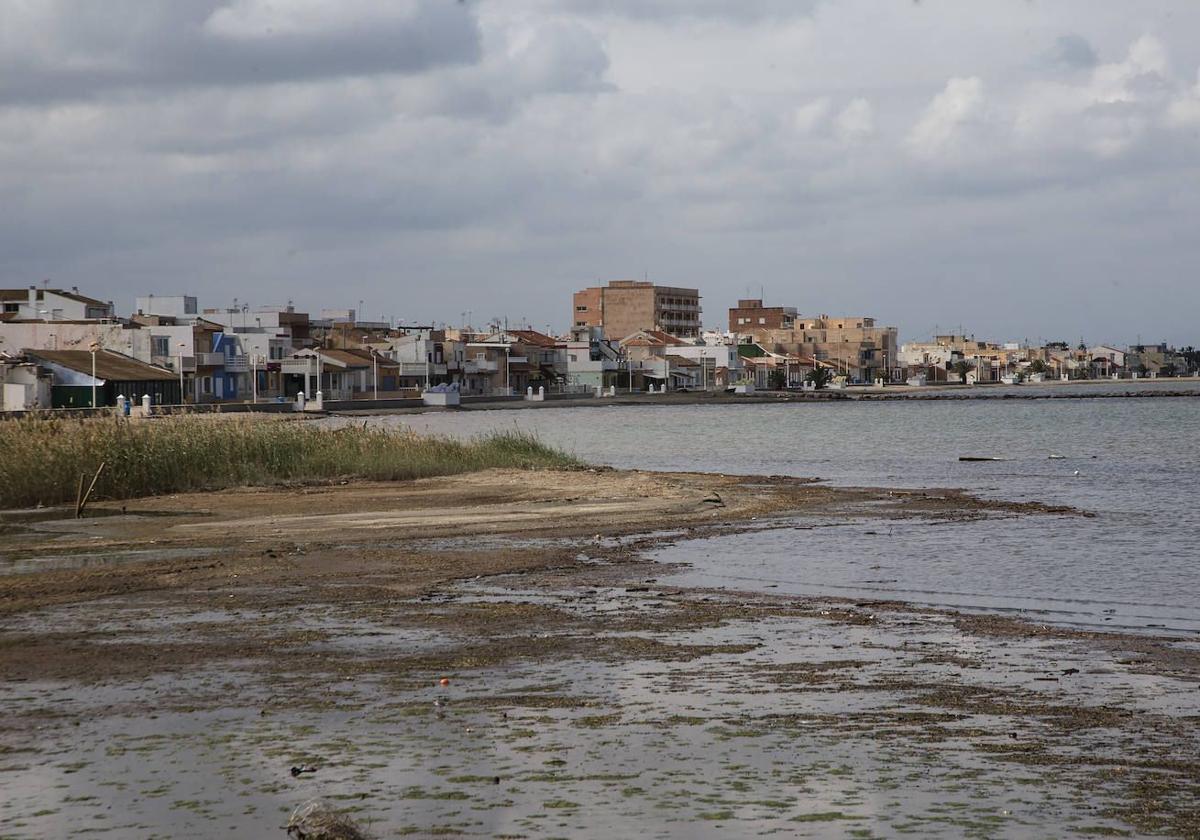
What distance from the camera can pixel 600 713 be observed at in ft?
38.0

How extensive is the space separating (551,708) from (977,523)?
19.9 m

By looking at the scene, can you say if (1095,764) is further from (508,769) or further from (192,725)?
(192,725)

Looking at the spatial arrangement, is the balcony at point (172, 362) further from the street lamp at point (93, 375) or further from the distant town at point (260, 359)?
the street lamp at point (93, 375)

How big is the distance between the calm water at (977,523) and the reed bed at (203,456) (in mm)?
12433

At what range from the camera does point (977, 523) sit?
98.7ft

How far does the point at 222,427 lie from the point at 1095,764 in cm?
2965

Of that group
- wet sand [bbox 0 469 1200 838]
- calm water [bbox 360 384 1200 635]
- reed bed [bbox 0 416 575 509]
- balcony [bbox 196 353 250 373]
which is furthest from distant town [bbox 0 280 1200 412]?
wet sand [bbox 0 469 1200 838]

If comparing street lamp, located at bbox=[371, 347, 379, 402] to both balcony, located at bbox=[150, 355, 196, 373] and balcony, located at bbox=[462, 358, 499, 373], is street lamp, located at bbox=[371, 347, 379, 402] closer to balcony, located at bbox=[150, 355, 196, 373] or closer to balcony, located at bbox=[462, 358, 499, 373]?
balcony, located at bbox=[462, 358, 499, 373]

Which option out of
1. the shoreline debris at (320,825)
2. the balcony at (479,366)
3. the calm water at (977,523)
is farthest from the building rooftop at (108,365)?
the shoreline debris at (320,825)

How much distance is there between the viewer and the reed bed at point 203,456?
3147 centimetres

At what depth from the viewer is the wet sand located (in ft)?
29.8

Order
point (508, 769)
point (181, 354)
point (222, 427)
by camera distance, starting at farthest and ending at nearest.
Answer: point (181, 354), point (222, 427), point (508, 769)

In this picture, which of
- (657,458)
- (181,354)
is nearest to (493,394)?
(181,354)

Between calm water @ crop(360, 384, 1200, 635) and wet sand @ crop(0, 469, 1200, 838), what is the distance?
193cm
